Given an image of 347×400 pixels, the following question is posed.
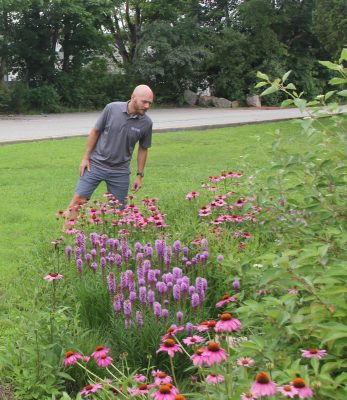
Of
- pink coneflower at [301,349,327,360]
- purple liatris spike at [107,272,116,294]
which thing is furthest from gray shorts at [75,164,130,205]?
pink coneflower at [301,349,327,360]

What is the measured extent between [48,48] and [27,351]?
90.2 feet

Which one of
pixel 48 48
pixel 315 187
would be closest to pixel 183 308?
pixel 315 187

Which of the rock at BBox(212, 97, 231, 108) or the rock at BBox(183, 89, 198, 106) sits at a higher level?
the rock at BBox(183, 89, 198, 106)

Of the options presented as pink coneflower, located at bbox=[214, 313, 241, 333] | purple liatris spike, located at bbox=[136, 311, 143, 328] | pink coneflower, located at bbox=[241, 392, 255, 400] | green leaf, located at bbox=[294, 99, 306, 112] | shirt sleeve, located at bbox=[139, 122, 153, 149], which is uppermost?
green leaf, located at bbox=[294, 99, 306, 112]

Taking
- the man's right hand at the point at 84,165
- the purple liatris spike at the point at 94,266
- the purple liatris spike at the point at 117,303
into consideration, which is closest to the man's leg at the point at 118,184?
the man's right hand at the point at 84,165

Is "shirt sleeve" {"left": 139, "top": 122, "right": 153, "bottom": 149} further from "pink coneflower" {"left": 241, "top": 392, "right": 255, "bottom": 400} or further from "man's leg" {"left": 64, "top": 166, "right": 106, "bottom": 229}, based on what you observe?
"pink coneflower" {"left": 241, "top": 392, "right": 255, "bottom": 400}

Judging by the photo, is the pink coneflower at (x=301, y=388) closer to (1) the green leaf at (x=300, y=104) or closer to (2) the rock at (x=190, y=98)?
(1) the green leaf at (x=300, y=104)

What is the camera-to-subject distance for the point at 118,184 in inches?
255

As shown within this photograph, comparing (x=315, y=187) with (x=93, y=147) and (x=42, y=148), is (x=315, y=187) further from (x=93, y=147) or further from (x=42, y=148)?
(x=42, y=148)

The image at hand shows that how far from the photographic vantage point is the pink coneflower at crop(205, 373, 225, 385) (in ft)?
7.02

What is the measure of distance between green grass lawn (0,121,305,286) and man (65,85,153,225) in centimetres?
53

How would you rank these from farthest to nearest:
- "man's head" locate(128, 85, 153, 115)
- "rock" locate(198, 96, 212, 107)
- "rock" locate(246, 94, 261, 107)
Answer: "rock" locate(198, 96, 212, 107) < "rock" locate(246, 94, 261, 107) < "man's head" locate(128, 85, 153, 115)

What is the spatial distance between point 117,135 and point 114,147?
0.12 m

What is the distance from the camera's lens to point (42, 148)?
14.3 metres
